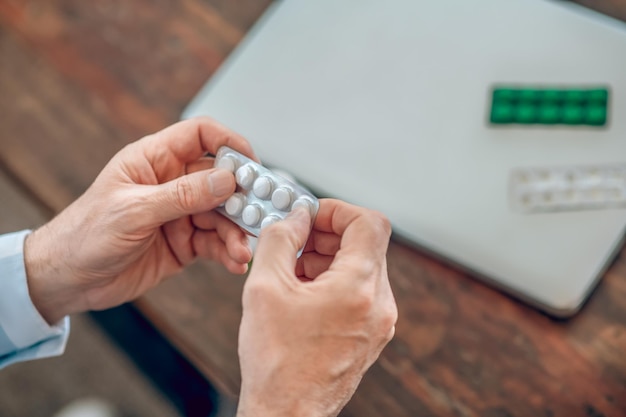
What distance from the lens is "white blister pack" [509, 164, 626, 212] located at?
2.30 ft

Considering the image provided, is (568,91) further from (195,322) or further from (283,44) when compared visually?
(195,322)

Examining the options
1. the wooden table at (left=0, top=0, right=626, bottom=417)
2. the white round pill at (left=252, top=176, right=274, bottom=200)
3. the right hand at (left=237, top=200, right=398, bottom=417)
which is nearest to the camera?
the right hand at (left=237, top=200, right=398, bottom=417)

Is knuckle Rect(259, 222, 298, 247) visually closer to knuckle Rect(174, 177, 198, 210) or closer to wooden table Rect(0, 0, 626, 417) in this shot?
knuckle Rect(174, 177, 198, 210)

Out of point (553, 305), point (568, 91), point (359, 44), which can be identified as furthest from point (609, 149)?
point (359, 44)

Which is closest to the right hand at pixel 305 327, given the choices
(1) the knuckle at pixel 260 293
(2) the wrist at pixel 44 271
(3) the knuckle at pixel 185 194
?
(1) the knuckle at pixel 260 293

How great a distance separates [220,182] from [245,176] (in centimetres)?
2

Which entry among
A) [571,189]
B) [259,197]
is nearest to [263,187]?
[259,197]

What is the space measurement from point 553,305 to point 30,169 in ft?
2.13

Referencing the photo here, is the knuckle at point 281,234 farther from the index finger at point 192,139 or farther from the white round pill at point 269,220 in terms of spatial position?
the index finger at point 192,139

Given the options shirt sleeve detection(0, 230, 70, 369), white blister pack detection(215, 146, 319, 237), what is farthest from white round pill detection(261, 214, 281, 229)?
shirt sleeve detection(0, 230, 70, 369)

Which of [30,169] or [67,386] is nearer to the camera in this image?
[30,169]

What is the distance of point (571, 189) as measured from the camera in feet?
2.32

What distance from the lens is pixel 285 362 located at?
416 millimetres

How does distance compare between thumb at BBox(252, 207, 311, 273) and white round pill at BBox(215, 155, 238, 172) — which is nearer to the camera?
thumb at BBox(252, 207, 311, 273)
